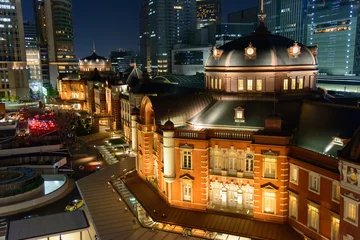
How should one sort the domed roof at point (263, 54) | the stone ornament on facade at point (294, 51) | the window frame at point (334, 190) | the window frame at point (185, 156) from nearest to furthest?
the window frame at point (334, 190) < the window frame at point (185, 156) < the domed roof at point (263, 54) < the stone ornament on facade at point (294, 51)

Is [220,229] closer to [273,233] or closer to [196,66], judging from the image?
[273,233]

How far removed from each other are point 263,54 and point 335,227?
71.2 ft

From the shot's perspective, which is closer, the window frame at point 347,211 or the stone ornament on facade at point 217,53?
the window frame at point 347,211

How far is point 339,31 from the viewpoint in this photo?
5463 inches

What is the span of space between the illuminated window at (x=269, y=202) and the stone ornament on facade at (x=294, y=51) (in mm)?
17695

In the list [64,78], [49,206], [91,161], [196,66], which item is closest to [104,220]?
[49,206]

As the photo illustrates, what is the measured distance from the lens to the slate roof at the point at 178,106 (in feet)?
153

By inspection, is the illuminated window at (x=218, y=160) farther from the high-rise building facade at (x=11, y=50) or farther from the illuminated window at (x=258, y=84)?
the high-rise building facade at (x=11, y=50)

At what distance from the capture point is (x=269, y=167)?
36812 mm

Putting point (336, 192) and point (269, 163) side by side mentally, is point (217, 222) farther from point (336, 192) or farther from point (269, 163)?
point (336, 192)

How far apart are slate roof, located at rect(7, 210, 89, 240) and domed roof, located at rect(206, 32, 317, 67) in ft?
83.2

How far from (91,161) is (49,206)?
18.8m

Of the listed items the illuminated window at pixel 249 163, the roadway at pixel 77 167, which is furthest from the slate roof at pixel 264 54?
the roadway at pixel 77 167

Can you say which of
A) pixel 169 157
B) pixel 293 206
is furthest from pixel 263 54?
pixel 293 206
